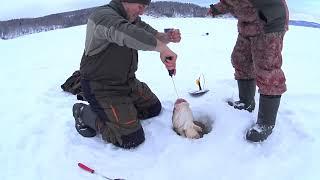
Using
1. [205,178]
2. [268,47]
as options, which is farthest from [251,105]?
[205,178]

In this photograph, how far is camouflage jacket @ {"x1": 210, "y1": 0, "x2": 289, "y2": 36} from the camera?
3333mm

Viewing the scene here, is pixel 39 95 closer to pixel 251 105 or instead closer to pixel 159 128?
pixel 159 128

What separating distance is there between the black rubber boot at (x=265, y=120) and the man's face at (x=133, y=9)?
4.04 feet

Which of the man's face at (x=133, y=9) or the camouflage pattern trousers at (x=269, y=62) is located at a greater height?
the man's face at (x=133, y=9)

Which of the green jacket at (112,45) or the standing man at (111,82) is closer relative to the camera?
the green jacket at (112,45)

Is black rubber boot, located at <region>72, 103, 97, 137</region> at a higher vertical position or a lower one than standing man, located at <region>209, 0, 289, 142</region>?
lower

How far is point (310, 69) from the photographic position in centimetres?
633

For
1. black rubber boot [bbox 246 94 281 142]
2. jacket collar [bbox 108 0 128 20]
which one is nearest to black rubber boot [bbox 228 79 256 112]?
black rubber boot [bbox 246 94 281 142]

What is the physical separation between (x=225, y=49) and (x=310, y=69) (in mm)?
2113

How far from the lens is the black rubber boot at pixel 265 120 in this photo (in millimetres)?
3568

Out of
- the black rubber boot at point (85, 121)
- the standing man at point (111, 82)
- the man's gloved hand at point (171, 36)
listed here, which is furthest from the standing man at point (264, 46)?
the black rubber boot at point (85, 121)

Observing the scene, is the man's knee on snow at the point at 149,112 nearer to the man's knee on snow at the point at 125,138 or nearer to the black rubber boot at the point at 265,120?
the man's knee on snow at the point at 125,138

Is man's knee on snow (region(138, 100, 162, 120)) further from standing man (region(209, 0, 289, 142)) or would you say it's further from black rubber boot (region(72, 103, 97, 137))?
standing man (region(209, 0, 289, 142))

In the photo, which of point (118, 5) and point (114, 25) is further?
point (118, 5)
